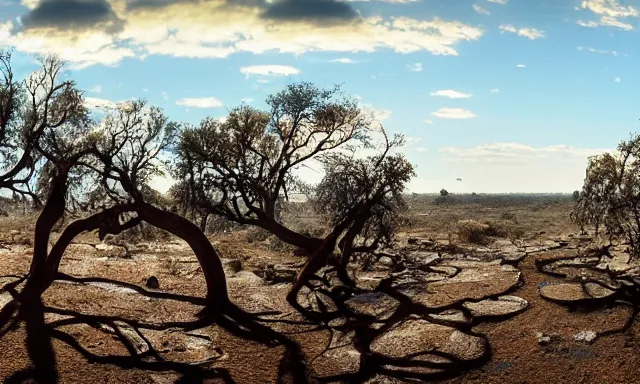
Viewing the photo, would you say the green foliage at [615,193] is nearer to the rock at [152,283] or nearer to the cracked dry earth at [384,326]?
the cracked dry earth at [384,326]

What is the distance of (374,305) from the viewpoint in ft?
47.8

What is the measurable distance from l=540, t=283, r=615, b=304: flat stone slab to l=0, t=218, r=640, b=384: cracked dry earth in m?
0.03

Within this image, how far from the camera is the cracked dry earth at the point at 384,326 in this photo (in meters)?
10.2

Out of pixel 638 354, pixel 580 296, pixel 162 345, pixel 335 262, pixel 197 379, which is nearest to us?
pixel 197 379

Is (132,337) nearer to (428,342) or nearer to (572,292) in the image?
(428,342)

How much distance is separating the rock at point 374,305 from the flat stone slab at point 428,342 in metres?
1.16

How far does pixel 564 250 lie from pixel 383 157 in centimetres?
1088

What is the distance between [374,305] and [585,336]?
17.4ft

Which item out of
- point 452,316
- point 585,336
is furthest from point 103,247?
point 585,336

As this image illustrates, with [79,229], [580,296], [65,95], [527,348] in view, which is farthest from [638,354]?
[65,95]

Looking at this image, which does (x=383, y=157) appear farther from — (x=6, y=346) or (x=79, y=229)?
(x=6, y=346)

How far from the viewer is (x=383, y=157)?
58.1 ft

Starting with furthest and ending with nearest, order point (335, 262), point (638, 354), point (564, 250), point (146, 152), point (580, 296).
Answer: point (564, 250) < point (146, 152) < point (335, 262) < point (580, 296) < point (638, 354)

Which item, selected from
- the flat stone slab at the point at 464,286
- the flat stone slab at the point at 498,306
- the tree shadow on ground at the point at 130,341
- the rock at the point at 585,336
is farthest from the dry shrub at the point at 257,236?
the rock at the point at 585,336
